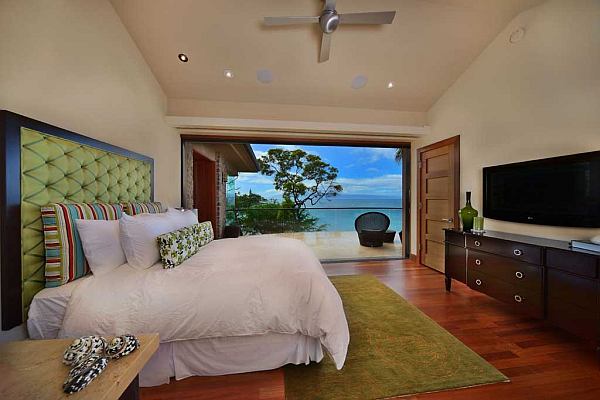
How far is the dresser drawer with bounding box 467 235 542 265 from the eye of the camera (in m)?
2.09

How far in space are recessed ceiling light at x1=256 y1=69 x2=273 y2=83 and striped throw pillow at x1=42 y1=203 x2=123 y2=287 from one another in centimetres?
253

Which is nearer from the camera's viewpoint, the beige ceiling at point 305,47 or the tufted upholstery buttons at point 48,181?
the tufted upholstery buttons at point 48,181

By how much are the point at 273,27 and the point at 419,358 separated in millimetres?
3382

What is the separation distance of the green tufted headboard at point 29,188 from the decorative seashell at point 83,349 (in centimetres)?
78

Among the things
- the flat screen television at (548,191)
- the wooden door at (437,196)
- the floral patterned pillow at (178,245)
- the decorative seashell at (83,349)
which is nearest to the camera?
the decorative seashell at (83,349)

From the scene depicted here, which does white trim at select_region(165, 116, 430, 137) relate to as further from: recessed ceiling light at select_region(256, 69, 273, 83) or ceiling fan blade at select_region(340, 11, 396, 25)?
ceiling fan blade at select_region(340, 11, 396, 25)

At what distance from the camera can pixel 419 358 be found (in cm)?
180

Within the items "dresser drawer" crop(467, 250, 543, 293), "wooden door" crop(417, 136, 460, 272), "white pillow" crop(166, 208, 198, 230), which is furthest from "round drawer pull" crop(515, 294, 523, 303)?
"white pillow" crop(166, 208, 198, 230)

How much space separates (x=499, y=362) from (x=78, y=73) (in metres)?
3.77

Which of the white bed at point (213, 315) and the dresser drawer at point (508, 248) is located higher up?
the dresser drawer at point (508, 248)

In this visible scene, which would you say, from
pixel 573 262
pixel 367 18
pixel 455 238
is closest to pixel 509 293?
pixel 573 262

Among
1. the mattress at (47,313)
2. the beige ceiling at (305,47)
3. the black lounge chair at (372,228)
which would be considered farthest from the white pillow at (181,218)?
the black lounge chair at (372,228)

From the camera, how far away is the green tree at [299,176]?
615cm

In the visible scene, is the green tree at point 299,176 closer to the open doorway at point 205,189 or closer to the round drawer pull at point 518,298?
the open doorway at point 205,189
